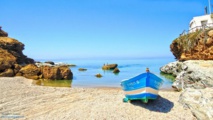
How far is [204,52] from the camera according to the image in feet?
117

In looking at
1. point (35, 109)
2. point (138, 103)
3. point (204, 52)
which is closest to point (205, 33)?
point (204, 52)

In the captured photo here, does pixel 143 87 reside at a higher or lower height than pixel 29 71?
higher

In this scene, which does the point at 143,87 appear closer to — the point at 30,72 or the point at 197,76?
the point at 197,76

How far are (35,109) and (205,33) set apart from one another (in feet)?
101

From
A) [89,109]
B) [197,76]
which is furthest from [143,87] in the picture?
[197,76]

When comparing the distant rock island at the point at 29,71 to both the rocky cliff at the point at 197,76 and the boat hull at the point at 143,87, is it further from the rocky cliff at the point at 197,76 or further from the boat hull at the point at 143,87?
the boat hull at the point at 143,87

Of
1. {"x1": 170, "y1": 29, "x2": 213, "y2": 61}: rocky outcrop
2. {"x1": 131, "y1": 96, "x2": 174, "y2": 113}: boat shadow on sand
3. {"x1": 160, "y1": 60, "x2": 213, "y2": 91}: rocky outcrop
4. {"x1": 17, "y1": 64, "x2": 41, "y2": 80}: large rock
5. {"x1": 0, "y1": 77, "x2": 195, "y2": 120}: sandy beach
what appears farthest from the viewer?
{"x1": 17, "y1": 64, "x2": 41, "y2": 80}: large rock

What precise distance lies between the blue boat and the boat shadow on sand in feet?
1.62

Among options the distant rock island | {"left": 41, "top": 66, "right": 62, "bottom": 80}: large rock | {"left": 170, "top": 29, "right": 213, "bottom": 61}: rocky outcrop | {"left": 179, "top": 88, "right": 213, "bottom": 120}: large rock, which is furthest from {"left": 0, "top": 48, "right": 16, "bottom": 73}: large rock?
{"left": 170, "top": 29, "right": 213, "bottom": 61}: rocky outcrop

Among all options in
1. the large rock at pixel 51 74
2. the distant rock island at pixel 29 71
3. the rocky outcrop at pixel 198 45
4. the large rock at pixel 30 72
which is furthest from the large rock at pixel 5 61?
the rocky outcrop at pixel 198 45

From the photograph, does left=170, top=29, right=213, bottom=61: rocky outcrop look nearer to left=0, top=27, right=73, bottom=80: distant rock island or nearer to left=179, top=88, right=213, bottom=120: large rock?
left=0, top=27, right=73, bottom=80: distant rock island

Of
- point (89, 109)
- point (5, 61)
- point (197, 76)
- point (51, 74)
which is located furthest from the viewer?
point (5, 61)

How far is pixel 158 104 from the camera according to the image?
555 inches

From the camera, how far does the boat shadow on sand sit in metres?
13.2
